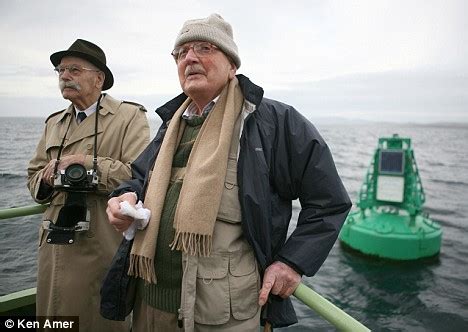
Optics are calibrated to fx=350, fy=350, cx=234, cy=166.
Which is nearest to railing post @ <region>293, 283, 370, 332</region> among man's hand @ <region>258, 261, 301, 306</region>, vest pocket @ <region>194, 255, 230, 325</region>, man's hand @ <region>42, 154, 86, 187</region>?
man's hand @ <region>258, 261, 301, 306</region>

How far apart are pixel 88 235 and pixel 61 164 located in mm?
593

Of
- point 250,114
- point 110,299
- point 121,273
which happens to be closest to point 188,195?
point 250,114

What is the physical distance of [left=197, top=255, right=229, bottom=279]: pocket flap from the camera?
1750mm

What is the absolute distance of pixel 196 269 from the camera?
177 centimetres

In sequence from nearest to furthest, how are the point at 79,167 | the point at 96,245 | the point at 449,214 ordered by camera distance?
the point at 79,167, the point at 96,245, the point at 449,214

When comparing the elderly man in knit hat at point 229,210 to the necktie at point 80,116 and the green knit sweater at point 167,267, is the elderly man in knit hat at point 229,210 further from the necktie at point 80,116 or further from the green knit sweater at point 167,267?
the necktie at point 80,116

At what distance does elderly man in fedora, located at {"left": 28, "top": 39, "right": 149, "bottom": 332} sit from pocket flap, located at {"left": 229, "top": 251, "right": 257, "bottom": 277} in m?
1.34

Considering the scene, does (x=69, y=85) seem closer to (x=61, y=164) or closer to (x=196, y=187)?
(x=61, y=164)

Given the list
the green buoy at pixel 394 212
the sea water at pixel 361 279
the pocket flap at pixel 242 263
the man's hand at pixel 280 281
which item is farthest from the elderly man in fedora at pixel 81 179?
the green buoy at pixel 394 212

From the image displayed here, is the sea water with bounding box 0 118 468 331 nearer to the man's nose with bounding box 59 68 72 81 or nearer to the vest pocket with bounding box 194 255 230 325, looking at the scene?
the man's nose with bounding box 59 68 72 81

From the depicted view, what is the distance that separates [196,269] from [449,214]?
68.3 ft

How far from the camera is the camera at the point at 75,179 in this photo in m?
2.53

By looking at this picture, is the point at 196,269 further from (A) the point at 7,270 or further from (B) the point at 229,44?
(A) the point at 7,270

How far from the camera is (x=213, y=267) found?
5.79 feet
